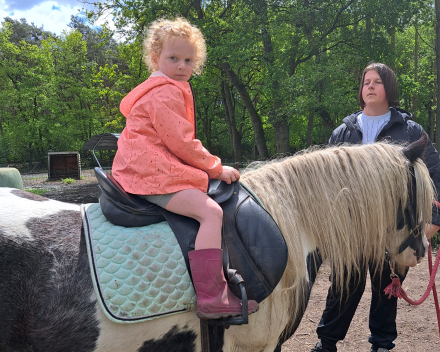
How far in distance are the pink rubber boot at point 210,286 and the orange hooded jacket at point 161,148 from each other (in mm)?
341

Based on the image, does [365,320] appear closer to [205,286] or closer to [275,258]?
[275,258]

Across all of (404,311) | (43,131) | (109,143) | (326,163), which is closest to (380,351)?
(404,311)

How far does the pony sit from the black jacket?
481mm

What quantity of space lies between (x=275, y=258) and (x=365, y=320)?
2.69 meters

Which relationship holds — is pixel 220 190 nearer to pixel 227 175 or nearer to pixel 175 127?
pixel 227 175

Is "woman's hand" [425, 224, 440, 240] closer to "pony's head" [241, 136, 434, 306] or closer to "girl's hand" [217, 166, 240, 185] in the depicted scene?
"pony's head" [241, 136, 434, 306]

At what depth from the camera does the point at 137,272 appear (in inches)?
57.5

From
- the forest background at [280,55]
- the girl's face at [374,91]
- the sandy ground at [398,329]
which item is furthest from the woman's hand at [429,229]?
the forest background at [280,55]

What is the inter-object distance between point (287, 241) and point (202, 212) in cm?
52

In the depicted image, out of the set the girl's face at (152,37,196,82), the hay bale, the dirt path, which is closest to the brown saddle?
the girl's face at (152,37,196,82)

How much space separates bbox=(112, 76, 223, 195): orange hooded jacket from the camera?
1.58 metres

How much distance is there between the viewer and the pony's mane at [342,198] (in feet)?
6.05

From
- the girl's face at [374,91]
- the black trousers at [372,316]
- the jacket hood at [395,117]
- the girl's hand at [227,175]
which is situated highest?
the girl's face at [374,91]

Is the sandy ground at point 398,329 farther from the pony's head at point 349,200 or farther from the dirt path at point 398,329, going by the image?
the pony's head at point 349,200
